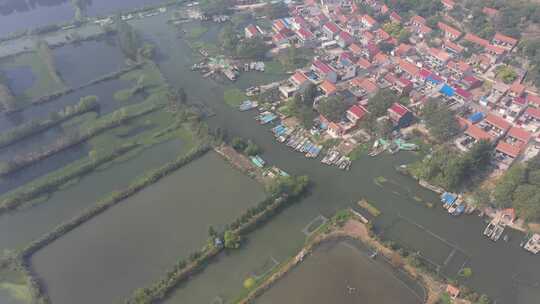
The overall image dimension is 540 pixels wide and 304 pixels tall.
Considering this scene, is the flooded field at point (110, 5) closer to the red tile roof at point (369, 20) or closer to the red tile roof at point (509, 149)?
the red tile roof at point (369, 20)

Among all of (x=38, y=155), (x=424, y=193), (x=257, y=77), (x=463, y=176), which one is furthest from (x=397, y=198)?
(x=38, y=155)

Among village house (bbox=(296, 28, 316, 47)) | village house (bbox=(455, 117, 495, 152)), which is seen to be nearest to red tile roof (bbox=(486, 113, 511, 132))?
village house (bbox=(455, 117, 495, 152))

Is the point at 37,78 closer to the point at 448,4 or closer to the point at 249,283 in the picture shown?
the point at 249,283

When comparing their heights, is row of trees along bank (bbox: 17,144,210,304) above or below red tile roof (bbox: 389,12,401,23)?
below

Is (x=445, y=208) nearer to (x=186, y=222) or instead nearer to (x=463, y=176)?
(x=463, y=176)

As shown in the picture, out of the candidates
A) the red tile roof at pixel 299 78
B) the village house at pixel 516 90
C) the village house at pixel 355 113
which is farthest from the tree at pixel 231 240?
the village house at pixel 516 90

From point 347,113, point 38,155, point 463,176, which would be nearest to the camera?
point 463,176

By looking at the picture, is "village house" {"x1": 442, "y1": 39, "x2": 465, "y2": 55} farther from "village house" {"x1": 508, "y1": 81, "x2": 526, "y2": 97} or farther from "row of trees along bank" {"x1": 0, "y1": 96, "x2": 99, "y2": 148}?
"row of trees along bank" {"x1": 0, "y1": 96, "x2": 99, "y2": 148}
